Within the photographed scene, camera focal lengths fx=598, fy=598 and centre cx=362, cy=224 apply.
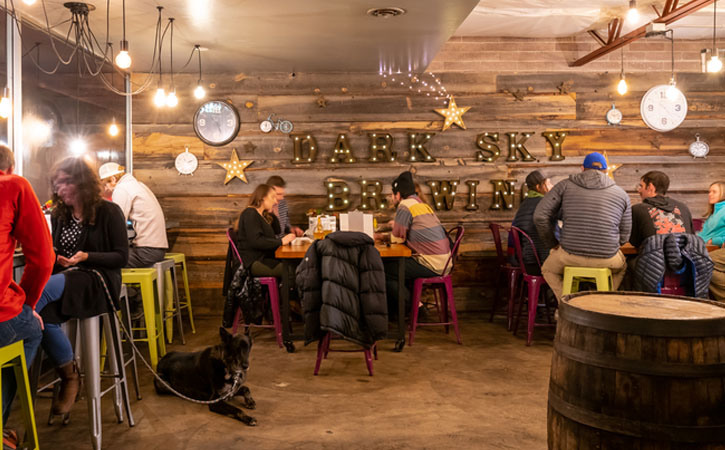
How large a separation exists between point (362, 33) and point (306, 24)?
513mm

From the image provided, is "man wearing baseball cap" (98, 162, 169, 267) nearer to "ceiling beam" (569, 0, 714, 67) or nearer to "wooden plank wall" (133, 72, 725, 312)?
"wooden plank wall" (133, 72, 725, 312)

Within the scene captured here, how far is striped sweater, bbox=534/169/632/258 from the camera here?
4234 mm

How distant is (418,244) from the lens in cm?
483

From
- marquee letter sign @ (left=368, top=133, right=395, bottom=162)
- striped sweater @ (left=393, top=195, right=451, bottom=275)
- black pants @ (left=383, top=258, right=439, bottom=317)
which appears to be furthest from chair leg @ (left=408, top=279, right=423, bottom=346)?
marquee letter sign @ (left=368, top=133, right=395, bottom=162)

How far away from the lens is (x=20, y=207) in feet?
7.24

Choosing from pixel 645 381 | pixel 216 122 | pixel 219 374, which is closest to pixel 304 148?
pixel 216 122

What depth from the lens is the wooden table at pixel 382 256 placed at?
169 inches

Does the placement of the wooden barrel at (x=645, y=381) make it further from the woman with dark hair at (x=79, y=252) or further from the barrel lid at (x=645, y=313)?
the woman with dark hair at (x=79, y=252)

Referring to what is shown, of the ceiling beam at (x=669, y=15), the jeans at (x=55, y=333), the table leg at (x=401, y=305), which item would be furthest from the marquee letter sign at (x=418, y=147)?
the jeans at (x=55, y=333)

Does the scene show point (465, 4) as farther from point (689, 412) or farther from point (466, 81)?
point (689, 412)

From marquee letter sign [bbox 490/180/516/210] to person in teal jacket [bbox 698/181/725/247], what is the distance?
5.95ft

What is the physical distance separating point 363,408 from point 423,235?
1.80 meters

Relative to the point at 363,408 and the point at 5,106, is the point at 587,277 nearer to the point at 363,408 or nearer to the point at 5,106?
the point at 363,408

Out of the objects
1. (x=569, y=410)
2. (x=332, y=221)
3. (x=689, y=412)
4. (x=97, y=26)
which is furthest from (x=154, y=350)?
(x=689, y=412)
